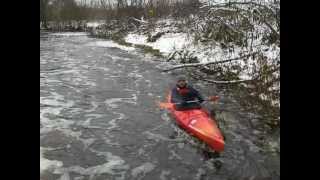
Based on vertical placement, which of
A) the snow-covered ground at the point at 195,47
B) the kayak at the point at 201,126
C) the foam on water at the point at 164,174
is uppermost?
the snow-covered ground at the point at 195,47

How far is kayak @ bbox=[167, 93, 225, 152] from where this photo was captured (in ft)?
22.7

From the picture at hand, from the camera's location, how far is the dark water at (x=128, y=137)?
20.7 ft

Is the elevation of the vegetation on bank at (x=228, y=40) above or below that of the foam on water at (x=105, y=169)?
above

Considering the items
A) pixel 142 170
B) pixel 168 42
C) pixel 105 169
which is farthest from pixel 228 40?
pixel 105 169

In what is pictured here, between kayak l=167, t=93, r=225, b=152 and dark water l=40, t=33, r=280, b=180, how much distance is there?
20 centimetres

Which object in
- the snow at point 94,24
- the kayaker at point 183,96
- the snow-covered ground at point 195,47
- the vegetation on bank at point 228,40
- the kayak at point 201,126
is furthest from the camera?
the snow at point 94,24

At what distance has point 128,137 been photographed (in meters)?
7.98

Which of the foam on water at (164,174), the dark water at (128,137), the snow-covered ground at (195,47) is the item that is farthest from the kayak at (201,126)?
the snow-covered ground at (195,47)

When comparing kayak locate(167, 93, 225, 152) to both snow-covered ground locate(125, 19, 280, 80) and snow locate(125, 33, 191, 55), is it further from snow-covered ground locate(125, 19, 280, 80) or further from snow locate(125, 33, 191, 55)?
snow locate(125, 33, 191, 55)

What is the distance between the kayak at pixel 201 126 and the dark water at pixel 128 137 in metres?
0.20

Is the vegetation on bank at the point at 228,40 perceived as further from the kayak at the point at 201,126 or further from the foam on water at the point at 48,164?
the foam on water at the point at 48,164

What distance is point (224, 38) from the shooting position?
15.1m

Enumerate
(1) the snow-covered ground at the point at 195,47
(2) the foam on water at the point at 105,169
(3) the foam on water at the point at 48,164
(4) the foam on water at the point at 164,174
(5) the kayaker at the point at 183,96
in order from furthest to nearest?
(1) the snow-covered ground at the point at 195,47
(5) the kayaker at the point at 183,96
(3) the foam on water at the point at 48,164
(2) the foam on water at the point at 105,169
(4) the foam on water at the point at 164,174

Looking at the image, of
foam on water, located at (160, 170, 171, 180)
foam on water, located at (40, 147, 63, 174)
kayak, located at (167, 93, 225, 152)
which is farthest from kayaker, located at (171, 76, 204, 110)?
foam on water, located at (40, 147, 63, 174)
